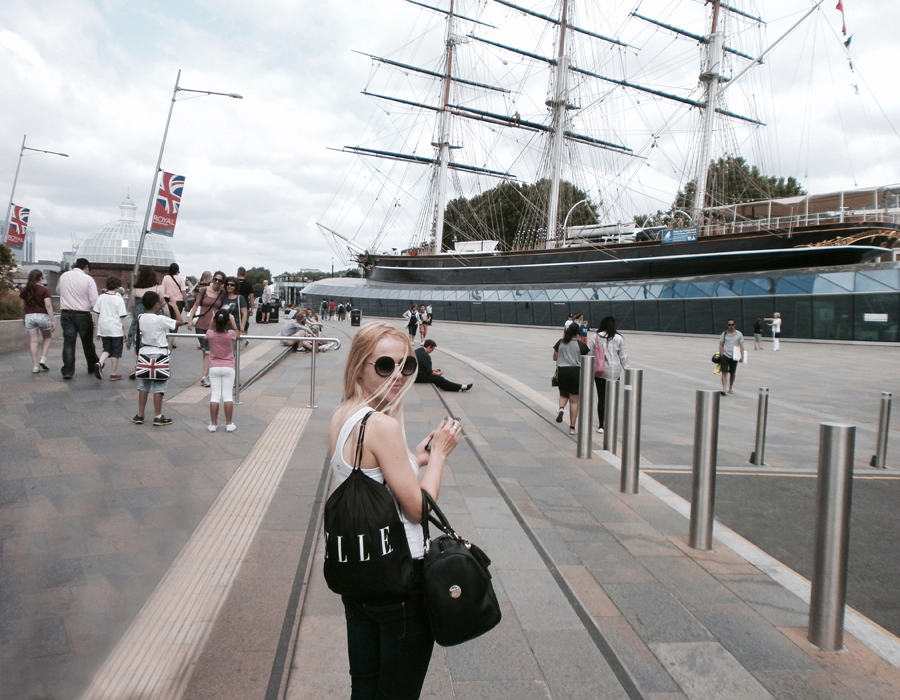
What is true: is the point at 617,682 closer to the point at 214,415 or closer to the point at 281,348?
the point at 214,415

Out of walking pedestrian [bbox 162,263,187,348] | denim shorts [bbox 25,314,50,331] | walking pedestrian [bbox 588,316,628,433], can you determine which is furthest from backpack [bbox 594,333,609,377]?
denim shorts [bbox 25,314,50,331]

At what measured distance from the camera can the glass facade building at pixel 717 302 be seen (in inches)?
1158

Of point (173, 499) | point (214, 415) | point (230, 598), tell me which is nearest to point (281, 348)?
point (214, 415)

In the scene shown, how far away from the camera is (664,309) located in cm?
3650

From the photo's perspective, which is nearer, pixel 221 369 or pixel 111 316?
pixel 221 369

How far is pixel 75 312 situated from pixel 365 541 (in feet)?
30.5

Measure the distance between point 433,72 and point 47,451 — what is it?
52802 millimetres

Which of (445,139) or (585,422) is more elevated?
(445,139)

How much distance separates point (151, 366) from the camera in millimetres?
6906

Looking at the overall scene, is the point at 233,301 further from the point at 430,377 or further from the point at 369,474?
the point at 369,474

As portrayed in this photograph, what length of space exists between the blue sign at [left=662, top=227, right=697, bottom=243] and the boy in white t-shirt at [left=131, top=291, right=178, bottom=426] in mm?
36358

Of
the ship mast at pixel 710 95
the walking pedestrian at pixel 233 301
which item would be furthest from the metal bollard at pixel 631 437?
the ship mast at pixel 710 95

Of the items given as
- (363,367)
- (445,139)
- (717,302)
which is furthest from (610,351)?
(445,139)

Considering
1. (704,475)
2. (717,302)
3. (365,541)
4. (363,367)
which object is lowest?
(704,475)
